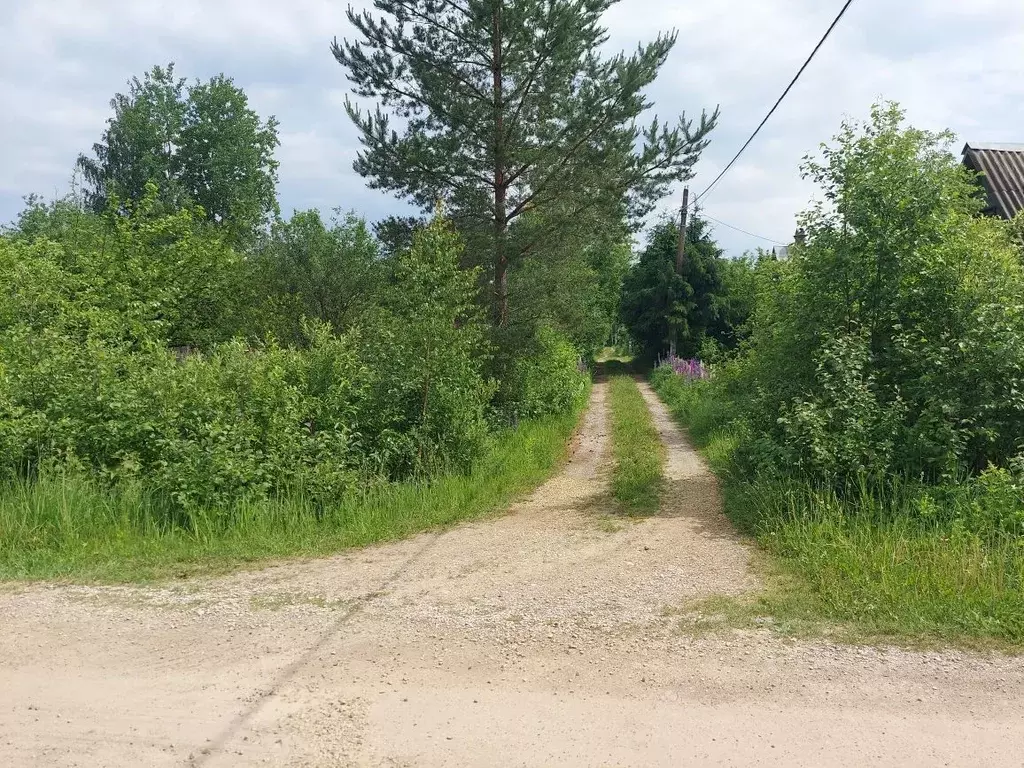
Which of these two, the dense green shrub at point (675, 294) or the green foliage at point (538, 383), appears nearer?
the green foliage at point (538, 383)

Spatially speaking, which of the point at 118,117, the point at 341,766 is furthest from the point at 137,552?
the point at 118,117

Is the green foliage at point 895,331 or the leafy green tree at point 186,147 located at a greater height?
the leafy green tree at point 186,147

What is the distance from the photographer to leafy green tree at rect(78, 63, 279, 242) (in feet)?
124

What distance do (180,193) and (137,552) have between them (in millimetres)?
33582

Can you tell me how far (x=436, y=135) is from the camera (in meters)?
12.5

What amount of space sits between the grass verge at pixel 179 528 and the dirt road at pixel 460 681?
55 centimetres

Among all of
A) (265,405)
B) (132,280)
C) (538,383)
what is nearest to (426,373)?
(265,405)

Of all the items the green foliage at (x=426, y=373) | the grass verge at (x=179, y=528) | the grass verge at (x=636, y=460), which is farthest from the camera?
the green foliage at (x=426, y=373)

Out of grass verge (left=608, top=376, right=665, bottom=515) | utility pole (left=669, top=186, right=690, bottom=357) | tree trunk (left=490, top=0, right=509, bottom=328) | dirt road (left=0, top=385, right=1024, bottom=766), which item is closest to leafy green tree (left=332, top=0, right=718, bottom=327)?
tree trunk (left=490, top=0, right=509, bottom=328)

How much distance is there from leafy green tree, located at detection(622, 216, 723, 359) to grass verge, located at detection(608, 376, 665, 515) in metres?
14.0

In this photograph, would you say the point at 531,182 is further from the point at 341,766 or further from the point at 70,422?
the point at 341,766

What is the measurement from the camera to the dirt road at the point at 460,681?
3.26 meters

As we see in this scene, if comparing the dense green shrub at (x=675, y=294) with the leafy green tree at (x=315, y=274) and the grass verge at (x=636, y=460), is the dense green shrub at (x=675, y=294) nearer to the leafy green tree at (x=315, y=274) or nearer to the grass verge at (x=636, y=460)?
the grass verge at (x=636, y=460)

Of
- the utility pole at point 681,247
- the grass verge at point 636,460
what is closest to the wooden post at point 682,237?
the utility pole at point 681,247
